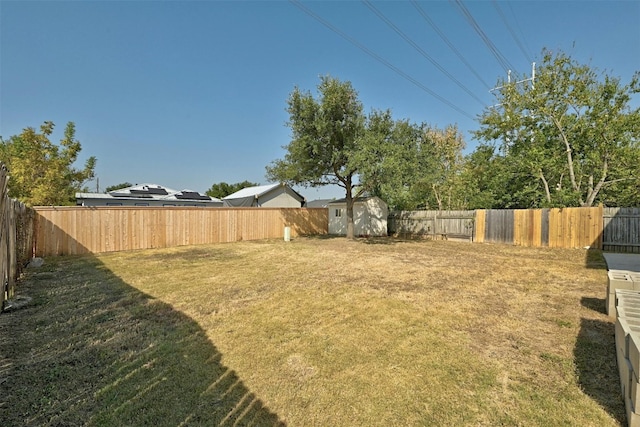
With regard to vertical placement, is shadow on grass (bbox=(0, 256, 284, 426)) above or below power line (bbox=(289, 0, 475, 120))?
below

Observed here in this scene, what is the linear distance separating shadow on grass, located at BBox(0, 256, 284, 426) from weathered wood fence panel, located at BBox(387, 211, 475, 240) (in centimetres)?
1278

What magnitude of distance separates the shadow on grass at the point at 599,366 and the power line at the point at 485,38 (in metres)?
9.47

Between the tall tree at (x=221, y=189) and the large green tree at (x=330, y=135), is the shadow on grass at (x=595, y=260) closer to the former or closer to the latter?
the large green tree at (x=330, y=135)

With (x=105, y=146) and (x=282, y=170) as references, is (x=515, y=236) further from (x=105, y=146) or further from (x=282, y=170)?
(x=105, y=146)

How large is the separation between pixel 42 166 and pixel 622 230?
2149cm

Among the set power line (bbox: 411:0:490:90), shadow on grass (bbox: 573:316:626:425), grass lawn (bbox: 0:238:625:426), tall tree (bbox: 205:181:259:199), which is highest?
power line (bbox: 411:0:490:90)

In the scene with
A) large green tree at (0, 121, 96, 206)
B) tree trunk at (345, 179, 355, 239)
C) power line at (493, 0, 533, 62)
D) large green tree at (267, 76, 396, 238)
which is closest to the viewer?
power line at (493, 0, 533, 62)

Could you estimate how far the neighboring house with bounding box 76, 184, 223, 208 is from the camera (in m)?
18.9

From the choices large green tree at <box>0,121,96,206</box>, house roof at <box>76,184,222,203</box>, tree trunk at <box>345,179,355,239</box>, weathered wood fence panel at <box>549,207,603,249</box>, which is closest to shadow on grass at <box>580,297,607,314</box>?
weathered wood fence panel at <box>549,207,603,249</box>

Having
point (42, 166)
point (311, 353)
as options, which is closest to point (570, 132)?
point (311, 353)

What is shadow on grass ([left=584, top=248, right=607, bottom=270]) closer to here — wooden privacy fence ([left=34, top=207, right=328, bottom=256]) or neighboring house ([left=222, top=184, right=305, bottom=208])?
wooden privacy fence ([left=34, top=207, right=328, bottom=256])

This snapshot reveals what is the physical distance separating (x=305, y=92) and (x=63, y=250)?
1041 cm

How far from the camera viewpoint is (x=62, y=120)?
39.2 feet

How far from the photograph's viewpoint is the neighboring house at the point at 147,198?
745 inches
